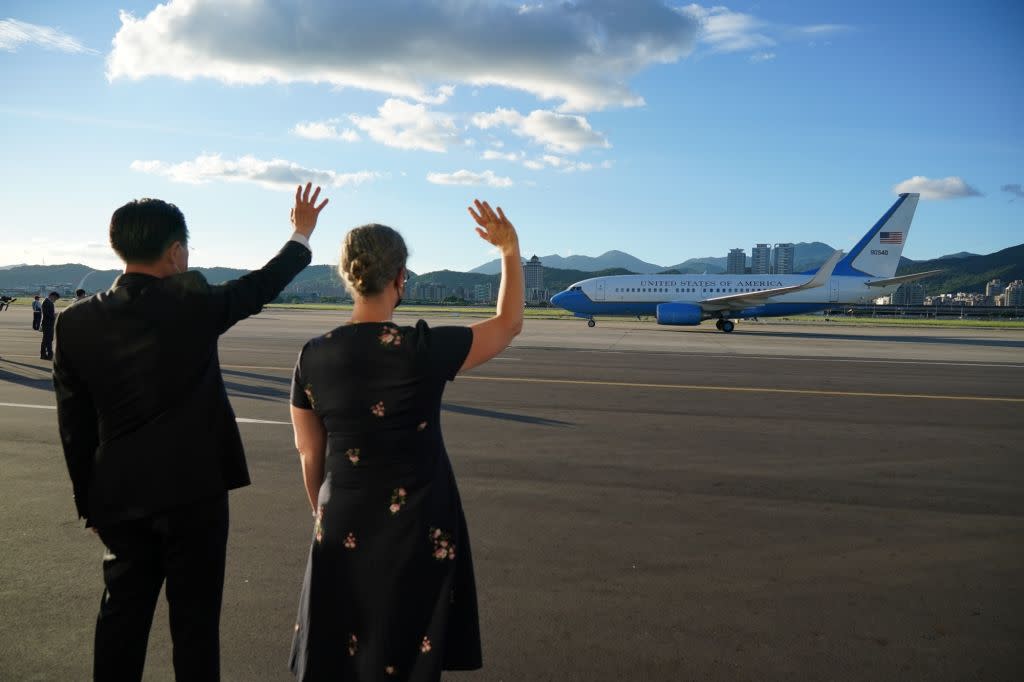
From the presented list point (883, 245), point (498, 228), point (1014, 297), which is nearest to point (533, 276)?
point (1014, 297)

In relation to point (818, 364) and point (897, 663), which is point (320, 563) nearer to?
point (897, 663)

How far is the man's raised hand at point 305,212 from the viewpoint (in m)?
2.91

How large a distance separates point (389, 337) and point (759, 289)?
37446mm

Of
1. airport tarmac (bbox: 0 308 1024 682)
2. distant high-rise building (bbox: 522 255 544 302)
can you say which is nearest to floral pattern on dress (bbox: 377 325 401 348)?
airport tarmac (bbox: 0 308 1024 682)

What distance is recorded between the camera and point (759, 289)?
3666cm

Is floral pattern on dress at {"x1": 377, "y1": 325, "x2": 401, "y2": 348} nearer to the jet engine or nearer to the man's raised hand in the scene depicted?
the man's raised hand

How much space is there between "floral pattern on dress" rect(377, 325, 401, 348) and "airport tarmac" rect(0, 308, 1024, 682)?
2.11 meters

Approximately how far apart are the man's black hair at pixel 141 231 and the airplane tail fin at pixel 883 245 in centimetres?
4007

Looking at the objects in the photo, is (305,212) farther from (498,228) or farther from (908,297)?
(908,297)

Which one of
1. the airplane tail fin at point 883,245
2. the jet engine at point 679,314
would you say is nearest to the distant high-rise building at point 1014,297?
the airplane tail fin at point 883,245

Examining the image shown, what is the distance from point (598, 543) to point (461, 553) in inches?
113

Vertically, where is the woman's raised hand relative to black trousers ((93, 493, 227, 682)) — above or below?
above

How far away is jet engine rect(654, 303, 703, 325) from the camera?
3494 cm

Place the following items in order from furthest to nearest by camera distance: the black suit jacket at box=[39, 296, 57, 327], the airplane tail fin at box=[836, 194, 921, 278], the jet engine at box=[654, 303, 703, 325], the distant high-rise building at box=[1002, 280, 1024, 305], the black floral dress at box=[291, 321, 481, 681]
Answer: the distant high-rise building at box=[1002, 280, 1024, 305]
the airplane tail fin at box=[836, 194, 921, 278]
the jet engine at box=[654, 303, 703, 325]
the black suit jacket at box=[39, 296, 57, 327]
the black floral dress at box=[291, 321, 481, 681]
